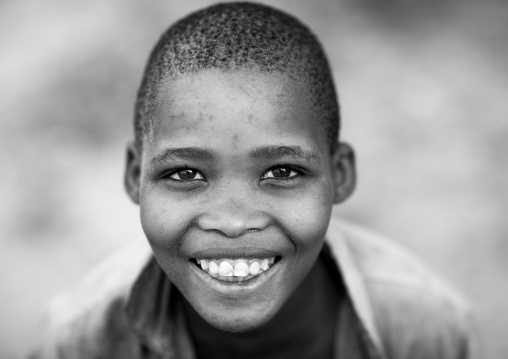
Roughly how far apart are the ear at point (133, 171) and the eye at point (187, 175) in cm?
25

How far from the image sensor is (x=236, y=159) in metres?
1.49

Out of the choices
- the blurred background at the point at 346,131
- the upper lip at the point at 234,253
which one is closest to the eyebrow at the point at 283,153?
the upper lip at the point at 234,253

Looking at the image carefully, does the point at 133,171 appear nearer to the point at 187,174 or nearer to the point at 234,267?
the point at 187,174

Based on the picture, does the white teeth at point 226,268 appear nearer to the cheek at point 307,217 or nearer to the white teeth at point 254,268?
the white teeth at point 254,268

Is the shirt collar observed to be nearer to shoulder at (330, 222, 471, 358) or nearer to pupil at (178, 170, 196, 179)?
shoulder at (330, 222, 471, 358)

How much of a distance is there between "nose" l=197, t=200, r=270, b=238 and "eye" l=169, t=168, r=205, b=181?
0.10m

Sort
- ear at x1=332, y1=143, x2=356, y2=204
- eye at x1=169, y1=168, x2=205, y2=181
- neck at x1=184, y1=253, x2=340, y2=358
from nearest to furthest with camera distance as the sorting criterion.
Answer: eye at x1=169, y1=168, x2=205, y2=181 < ear at x1=332, y1=143, x2=356, y2=204 < neck at x1=184, y1=253, x2=340, y2=358

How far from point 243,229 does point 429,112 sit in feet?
7.50

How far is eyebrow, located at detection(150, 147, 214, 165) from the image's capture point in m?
1.50

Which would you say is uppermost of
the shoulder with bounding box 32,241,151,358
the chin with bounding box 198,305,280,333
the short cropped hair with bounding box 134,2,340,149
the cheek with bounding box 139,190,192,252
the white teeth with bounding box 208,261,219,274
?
the short cropped hair with bounding box 134,2,340,149

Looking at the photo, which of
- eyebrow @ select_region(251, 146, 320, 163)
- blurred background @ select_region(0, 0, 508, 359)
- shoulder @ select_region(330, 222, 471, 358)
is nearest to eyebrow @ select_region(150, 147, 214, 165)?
eyebrow @ select_region(251, 146, 320, 163)

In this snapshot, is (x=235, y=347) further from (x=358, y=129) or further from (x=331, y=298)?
(x=358, y=129)

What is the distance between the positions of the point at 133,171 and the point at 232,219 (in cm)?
46

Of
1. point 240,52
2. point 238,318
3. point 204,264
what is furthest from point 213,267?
point 240,52
